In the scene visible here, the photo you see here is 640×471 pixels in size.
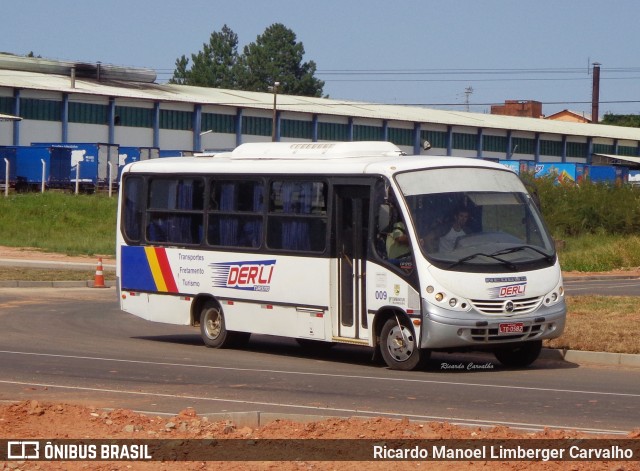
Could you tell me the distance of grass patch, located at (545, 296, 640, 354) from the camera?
16953 mm

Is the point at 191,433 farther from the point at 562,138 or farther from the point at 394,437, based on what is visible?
the point at 562,138

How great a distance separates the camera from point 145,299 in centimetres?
1936

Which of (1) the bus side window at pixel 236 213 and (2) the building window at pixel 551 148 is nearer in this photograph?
(1) the bus side window at pixel 236 213

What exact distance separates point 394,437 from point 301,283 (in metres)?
7.97

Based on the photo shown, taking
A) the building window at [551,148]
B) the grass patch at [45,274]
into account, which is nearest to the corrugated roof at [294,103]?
the building window at [551,148]

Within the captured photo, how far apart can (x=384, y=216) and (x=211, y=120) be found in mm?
65979

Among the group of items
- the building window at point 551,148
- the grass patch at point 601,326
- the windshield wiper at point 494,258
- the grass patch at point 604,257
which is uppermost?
the building window at point 551,148

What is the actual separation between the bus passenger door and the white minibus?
20 mm

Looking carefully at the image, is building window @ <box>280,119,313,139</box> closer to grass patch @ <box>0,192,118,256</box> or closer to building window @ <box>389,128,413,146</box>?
building window @ <box>389,128,413,146</box>

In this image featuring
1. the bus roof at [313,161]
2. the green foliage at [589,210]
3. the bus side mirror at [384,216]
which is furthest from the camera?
the green foliage at [589,210]

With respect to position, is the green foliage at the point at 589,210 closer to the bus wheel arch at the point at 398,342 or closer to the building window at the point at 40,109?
the building window at the point at 40,109

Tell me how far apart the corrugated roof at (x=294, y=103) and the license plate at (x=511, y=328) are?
57.7 meters

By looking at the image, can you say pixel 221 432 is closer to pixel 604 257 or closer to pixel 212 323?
pixel 212 323

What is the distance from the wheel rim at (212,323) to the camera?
18.5 meters
